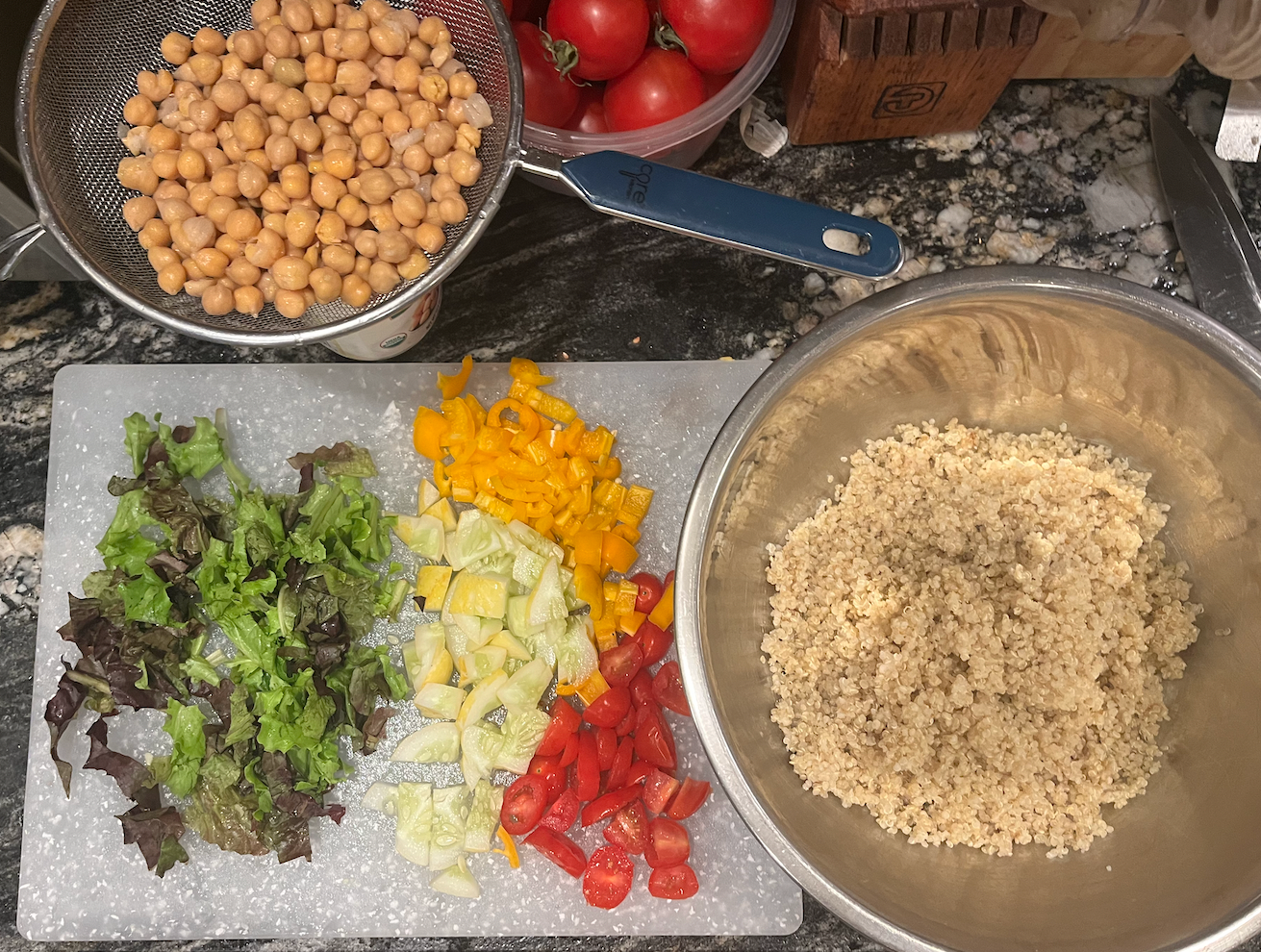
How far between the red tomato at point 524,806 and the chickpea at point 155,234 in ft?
3.03

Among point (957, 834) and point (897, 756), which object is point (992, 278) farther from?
point (957, 834)

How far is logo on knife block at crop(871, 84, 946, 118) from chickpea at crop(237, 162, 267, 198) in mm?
903

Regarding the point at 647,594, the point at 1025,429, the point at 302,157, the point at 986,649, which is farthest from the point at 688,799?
the point at 302,157

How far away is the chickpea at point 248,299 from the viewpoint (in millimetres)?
1190

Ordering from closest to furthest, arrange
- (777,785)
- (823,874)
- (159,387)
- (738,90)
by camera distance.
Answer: (823,874)
(777,785)
(738,90)
(159,387)

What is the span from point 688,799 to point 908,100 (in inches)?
44.4

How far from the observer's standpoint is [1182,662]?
4.17 feet

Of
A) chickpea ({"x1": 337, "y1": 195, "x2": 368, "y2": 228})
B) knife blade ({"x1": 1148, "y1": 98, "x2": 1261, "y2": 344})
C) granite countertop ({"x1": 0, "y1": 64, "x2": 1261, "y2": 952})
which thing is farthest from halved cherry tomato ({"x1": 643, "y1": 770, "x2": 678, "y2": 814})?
knife blade ({"x1": 1148, "y1": 98, "x2": 1261, "y2": 344})

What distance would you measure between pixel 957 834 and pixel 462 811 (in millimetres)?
725

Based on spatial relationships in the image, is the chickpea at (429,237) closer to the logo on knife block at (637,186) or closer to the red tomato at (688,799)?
the logo on knife block at (637,186)

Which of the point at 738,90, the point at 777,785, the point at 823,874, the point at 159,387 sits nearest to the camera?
the point at 823,874

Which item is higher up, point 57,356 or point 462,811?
point 57,356

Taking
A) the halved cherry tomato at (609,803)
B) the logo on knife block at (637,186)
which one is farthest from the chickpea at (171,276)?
the halved cherry tomato at (609,803)

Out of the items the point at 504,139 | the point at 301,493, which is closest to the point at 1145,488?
the point at 504,139
